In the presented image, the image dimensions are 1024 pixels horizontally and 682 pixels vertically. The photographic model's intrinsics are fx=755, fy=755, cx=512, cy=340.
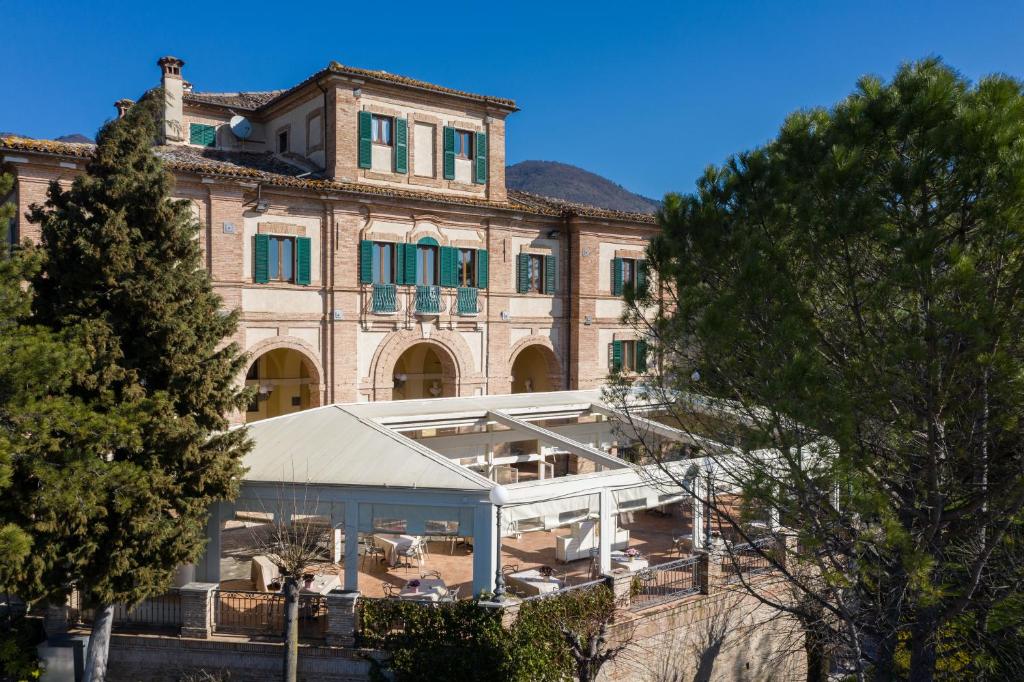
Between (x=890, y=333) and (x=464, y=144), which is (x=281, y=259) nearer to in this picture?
(x=464, y=144)

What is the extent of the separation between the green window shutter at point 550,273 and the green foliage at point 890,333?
14.6 meters

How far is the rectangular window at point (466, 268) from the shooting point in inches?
854

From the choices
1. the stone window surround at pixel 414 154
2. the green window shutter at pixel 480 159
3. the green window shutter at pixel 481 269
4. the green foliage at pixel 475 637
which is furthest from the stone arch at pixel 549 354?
the green foliage at pixel 475 637

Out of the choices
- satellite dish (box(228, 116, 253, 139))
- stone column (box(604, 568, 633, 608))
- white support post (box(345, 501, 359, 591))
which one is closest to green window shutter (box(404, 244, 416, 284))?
satellite dish (box(228, 116, 253, 139))

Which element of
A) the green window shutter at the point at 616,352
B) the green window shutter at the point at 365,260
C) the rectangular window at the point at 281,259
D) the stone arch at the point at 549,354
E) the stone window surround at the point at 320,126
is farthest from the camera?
the green window shutter at the point at 616,352

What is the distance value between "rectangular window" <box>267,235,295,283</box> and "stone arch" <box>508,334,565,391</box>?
23.7 ft

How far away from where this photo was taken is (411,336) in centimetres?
2077

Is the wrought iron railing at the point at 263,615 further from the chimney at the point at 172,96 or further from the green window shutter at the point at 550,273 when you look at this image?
the chimney at the point at 172,96

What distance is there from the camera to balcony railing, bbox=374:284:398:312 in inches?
792

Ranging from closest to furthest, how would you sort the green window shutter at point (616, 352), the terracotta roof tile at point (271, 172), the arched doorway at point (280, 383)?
1. the terracotta roof tile at point (271, 172)
2. the arched doorway at point (280, 383)
3. the green window shutter at point (616, 352)

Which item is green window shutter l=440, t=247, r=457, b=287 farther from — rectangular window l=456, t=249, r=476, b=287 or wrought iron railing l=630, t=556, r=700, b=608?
wrought iron railing l=630, t=556, r=700, b=608

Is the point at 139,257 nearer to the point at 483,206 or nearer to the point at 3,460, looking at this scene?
the point at 3,460

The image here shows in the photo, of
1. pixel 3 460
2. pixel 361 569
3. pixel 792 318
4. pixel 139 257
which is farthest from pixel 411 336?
pixel 792 318

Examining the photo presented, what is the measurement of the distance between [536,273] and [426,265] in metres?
3.83
